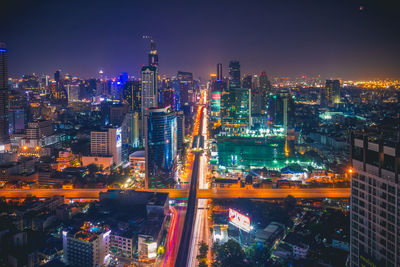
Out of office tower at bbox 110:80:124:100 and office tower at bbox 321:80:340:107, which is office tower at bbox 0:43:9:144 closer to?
office tower at bbox 110:80:124:100

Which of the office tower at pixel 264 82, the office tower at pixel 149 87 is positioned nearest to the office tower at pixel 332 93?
the office tower at pixel 264 82

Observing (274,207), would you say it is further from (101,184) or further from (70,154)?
(70,154)

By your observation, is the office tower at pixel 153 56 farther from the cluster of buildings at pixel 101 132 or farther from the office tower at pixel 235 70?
the office tower at pixel 235 70

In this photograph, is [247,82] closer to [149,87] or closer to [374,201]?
[149,87]

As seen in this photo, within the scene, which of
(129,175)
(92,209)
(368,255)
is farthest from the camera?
(129,175)

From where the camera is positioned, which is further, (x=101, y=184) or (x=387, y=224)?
(x=101, y=184)

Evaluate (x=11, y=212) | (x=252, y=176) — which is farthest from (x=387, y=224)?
(x=11, y=212)
